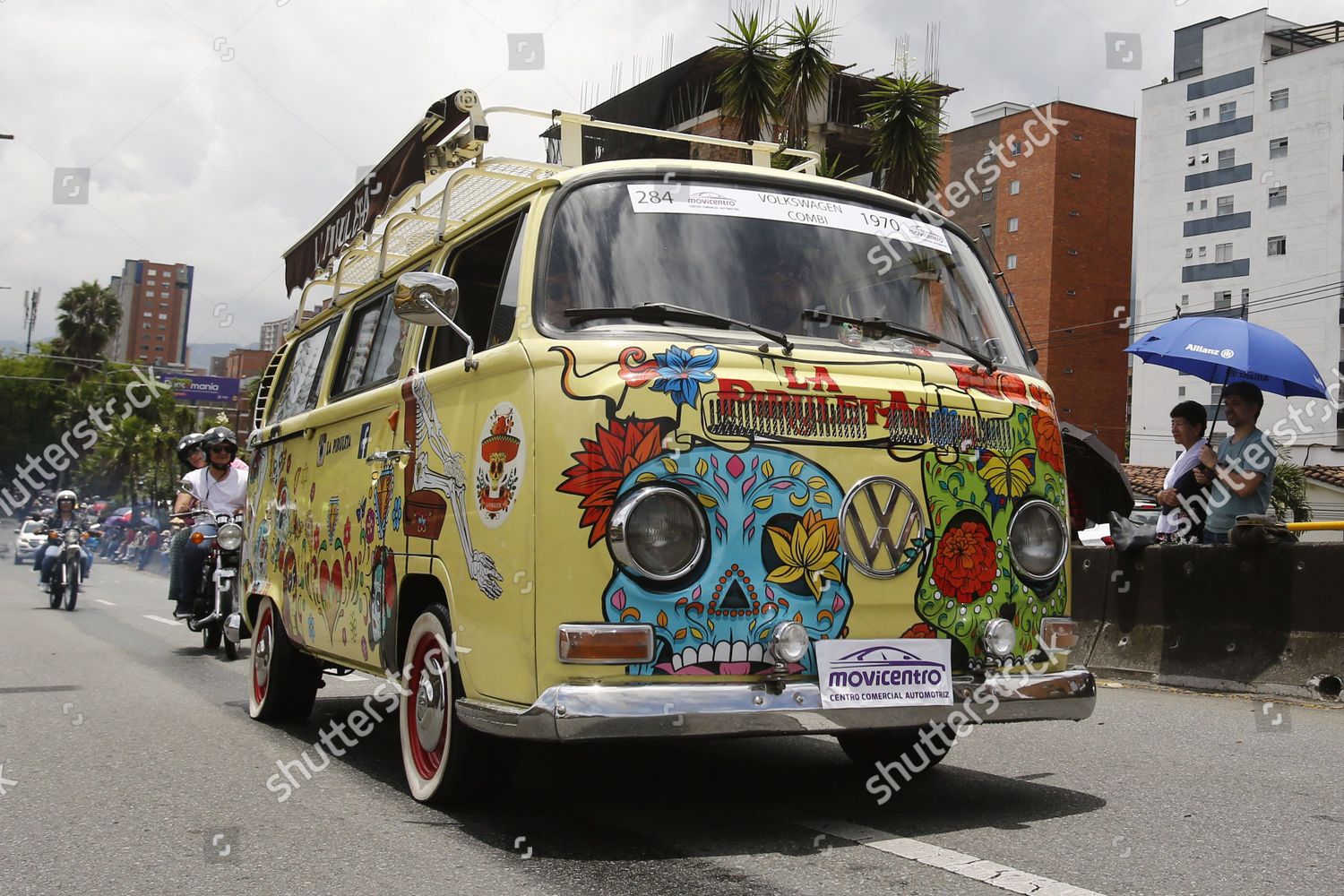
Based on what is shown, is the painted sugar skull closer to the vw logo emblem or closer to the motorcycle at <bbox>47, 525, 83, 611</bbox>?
the vw logo emblem

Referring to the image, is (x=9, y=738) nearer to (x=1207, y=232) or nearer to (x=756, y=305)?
(x=756, y=305)

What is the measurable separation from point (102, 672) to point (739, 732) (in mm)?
7977

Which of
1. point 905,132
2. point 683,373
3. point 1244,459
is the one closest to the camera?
point 683,373

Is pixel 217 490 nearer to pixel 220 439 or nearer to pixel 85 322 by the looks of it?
pixel 220 439

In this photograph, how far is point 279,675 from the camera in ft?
24.5

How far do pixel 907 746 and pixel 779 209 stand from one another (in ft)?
7.71

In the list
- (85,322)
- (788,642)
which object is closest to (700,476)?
(788,642)

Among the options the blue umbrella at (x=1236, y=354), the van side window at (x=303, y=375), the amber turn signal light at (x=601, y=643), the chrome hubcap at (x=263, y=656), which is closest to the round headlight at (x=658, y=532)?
the amber turn signal light at (x=601, y=643)

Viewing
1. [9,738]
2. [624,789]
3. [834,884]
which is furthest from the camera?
[9,738]

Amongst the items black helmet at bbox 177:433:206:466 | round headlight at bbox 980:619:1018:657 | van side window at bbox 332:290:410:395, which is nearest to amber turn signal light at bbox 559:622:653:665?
round headlight at bbox 980:619:1018:657

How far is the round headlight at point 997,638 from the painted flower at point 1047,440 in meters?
0.67

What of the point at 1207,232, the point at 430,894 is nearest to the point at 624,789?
the point at 430,894

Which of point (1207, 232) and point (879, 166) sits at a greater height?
point (1207, 232)

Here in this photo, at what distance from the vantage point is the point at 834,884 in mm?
3898
